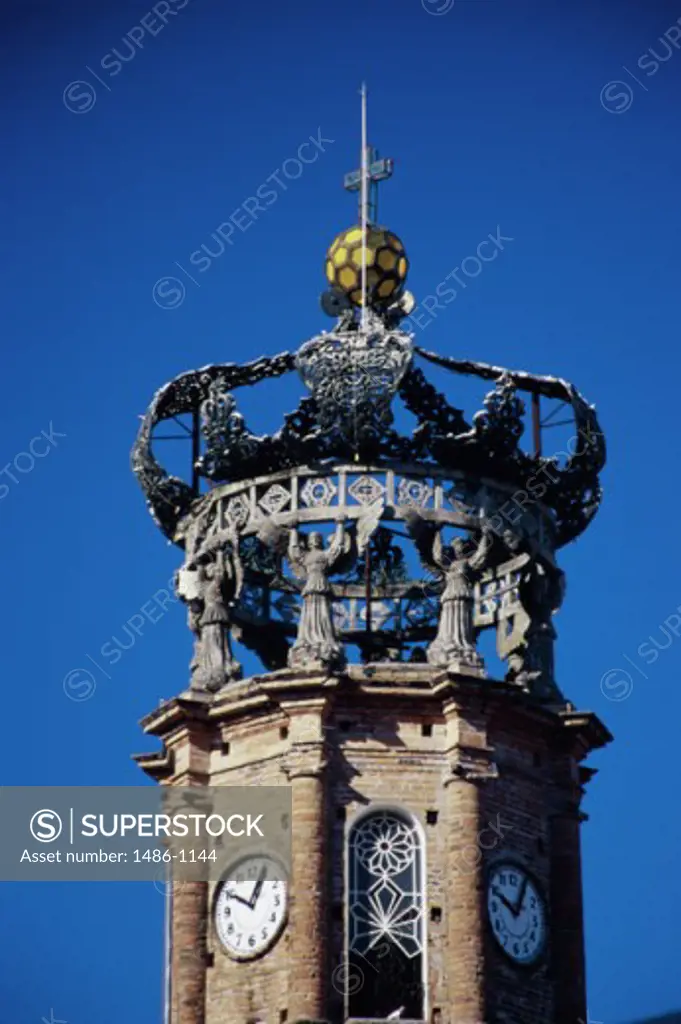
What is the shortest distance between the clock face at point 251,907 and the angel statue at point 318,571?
403 centimetres

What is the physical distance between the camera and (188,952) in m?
72.4

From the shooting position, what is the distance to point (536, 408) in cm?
7700

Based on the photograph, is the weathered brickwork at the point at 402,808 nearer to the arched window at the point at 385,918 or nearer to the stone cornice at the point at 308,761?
the stone cornice at the point at 308,761

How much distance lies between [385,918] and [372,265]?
46.6 feet

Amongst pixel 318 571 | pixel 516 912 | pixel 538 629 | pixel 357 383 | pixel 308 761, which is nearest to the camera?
pixel 308 761

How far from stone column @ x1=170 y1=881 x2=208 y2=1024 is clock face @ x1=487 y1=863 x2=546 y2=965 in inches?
225

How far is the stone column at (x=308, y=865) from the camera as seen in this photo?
7012cm

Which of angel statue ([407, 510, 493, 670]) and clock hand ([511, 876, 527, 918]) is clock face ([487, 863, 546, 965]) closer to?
clock hand ([511, 876, 527, 918])

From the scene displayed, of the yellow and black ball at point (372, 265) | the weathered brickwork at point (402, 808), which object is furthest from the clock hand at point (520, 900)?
the yellow and black ball at point (372, 265)

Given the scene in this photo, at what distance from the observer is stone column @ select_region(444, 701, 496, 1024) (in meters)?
70.3

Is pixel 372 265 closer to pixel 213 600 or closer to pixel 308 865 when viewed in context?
pixel 213 600

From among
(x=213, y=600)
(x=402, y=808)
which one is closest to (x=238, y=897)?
(x=402, y=808)

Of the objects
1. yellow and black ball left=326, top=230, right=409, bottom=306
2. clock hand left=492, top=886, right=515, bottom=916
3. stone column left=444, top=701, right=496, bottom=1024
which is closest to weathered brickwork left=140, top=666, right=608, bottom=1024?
stone column left=444, top=701, right=496, bottom=1024

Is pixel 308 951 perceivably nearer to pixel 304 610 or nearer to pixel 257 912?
pixel 257 912
